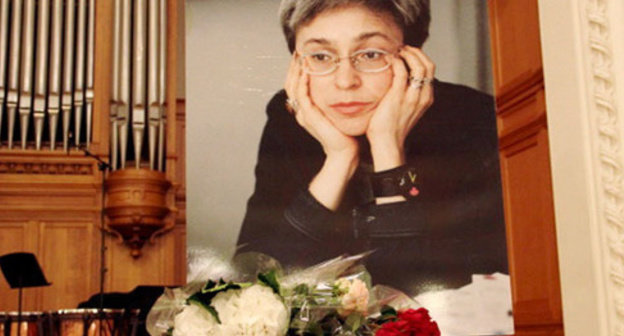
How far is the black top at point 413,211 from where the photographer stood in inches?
144

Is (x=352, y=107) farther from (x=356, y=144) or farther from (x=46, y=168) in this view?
(x=46, y=168)

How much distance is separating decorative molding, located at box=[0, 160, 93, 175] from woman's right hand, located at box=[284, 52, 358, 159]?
10.6ft

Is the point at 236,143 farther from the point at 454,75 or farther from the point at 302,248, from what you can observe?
the point at 454,75

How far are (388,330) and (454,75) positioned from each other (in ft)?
8.49

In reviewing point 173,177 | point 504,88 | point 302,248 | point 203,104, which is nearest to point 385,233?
point 302,248

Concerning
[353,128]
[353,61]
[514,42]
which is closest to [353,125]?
[353,128]

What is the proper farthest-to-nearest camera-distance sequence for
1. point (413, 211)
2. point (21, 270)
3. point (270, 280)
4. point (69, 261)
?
point (69, 261), point (21, 270), point (413, 211), point (270, 280)

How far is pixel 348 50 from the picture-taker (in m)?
3.77

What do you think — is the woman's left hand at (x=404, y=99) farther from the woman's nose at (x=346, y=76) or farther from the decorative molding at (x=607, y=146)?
the decorative molding at (x=607, y=146)

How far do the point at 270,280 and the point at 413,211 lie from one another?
231 centimetres

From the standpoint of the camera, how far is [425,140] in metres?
3.80

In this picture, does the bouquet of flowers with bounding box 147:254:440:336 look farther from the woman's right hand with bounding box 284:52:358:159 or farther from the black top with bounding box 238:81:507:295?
the woman's right hand with bounding box 284:52:358:159

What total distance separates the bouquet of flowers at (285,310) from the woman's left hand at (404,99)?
2.32 m

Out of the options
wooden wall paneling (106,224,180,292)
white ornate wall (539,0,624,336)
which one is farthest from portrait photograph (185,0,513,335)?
wooden wall paneling (106,224,180,292)
